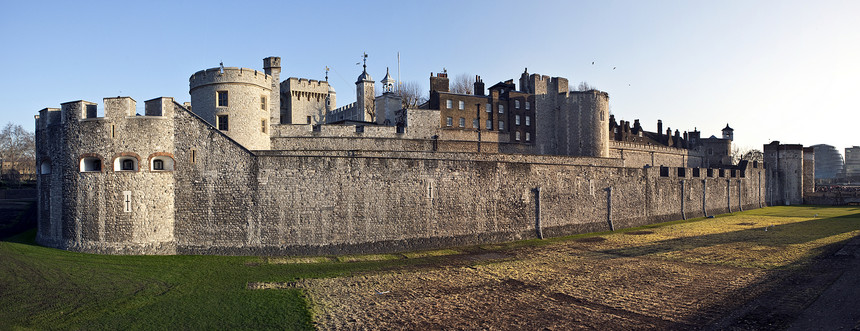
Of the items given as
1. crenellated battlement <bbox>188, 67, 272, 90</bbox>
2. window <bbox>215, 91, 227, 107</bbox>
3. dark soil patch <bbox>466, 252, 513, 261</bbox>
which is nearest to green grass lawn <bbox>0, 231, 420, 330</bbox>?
dark soil patch <bbox>466, 252, 513, 261</bbox>

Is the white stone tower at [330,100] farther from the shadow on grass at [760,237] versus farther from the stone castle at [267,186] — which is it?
the shadow on grass at [760,237]

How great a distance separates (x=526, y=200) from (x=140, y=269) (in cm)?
2263

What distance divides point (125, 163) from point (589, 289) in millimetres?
22563

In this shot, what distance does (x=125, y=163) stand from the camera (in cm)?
2444

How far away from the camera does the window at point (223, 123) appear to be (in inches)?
1131

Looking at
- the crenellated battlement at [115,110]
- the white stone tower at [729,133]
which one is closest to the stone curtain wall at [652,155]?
the white stone tower at [729,133]

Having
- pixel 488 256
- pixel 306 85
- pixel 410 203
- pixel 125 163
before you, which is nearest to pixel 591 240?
pixel 488 256

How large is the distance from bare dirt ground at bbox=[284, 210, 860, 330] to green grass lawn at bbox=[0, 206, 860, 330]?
1.55 ft

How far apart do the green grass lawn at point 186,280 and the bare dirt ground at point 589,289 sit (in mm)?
473

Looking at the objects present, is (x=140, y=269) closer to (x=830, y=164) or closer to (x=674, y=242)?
(x=674, y=242)

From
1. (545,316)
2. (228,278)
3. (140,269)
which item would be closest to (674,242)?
(545,316)

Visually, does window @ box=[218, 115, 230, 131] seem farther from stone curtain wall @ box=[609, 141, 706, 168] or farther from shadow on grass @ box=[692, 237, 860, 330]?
stone curtain wall @ box=[609, 141, 706, 168]

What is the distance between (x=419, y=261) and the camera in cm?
2445

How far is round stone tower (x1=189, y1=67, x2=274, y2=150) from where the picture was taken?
28719mm
